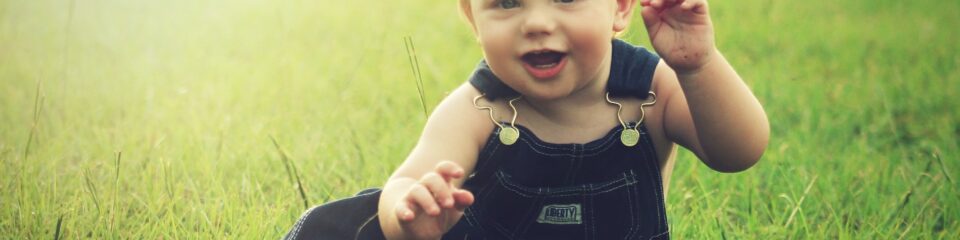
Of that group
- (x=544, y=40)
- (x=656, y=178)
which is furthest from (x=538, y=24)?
(x=656, y=178)

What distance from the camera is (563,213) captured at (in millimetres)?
2402

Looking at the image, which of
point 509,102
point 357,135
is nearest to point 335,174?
point 357,135

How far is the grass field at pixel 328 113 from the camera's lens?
3.10 m

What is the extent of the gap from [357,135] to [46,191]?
109 centimetres

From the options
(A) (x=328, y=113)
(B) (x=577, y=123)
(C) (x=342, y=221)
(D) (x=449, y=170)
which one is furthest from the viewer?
(A) (x=328, y=113)

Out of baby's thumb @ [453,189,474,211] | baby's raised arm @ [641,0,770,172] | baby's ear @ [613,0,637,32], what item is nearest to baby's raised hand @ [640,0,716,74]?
baby's raised arm @ [641,0,770,172]

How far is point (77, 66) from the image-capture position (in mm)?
5523

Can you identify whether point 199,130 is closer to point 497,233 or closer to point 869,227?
point 497,233

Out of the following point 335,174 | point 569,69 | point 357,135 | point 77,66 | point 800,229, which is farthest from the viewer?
point 77,66

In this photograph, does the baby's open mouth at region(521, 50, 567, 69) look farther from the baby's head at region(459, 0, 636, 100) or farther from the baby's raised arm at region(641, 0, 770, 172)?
the baby's raised arm at region(641, 0, 770, 172)

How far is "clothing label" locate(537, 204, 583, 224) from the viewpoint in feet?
7.86

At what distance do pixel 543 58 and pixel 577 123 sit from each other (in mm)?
199

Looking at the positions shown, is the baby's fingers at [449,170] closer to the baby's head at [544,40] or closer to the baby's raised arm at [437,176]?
the baby's raised arm at [437,176]

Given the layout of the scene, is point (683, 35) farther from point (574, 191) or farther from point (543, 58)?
point (574, 191)
